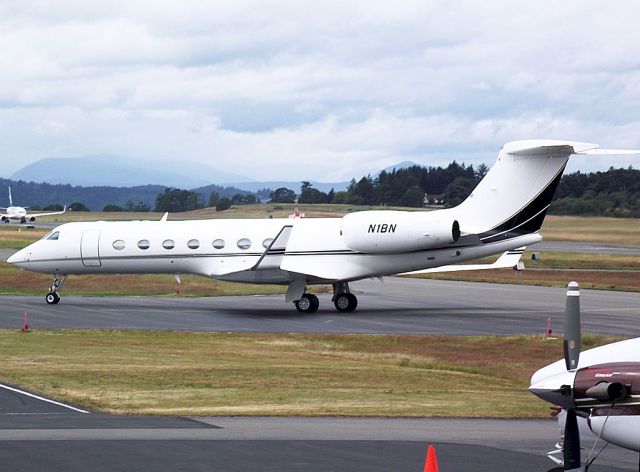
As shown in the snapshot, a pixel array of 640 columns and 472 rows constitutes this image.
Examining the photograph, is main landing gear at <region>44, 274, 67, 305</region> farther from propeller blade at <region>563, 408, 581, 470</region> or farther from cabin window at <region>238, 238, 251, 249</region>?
propeller blade at <region>563, 408, 581, 470</region>

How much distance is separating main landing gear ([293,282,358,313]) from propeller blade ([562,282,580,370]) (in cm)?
2512

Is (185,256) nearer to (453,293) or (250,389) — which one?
(453,293)

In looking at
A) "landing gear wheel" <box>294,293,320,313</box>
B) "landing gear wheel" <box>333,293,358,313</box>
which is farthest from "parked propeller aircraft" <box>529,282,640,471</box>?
"landing gear wheel" <box>333,293,358,313</box>

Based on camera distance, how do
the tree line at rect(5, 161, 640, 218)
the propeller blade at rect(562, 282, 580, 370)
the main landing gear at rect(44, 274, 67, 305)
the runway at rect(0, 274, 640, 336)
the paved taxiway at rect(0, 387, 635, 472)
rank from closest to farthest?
the propeller blade at rect(562, 282, 580, 370) → the paved taxiway at rect(0, 387, 635, 472) → the runway at rect(0, 274, 640, 336) → the main landing gear at rect(44, 274, 67, 305) → the tree line at rect(5, 161, 640, 218)

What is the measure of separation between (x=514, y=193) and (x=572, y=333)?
23.4 m

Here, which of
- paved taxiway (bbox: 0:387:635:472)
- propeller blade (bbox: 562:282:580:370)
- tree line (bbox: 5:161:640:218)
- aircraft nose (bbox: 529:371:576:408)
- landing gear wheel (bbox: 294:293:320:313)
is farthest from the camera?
tree line (bbox: 5:161:640:218)

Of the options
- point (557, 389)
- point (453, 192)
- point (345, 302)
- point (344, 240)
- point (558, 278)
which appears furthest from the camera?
point (453, 192)

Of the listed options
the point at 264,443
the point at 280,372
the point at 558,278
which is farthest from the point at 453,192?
the point at 264,443

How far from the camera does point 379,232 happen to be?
36812 millimetres

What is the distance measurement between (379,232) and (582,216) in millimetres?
66008

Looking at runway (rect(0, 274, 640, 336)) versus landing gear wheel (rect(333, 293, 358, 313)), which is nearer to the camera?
runway (rect(0, 274, 640, 336))

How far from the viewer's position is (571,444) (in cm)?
1205

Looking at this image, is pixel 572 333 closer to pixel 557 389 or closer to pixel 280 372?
pixel 557 389

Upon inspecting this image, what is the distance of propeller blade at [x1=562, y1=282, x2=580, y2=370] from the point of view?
12953mm
